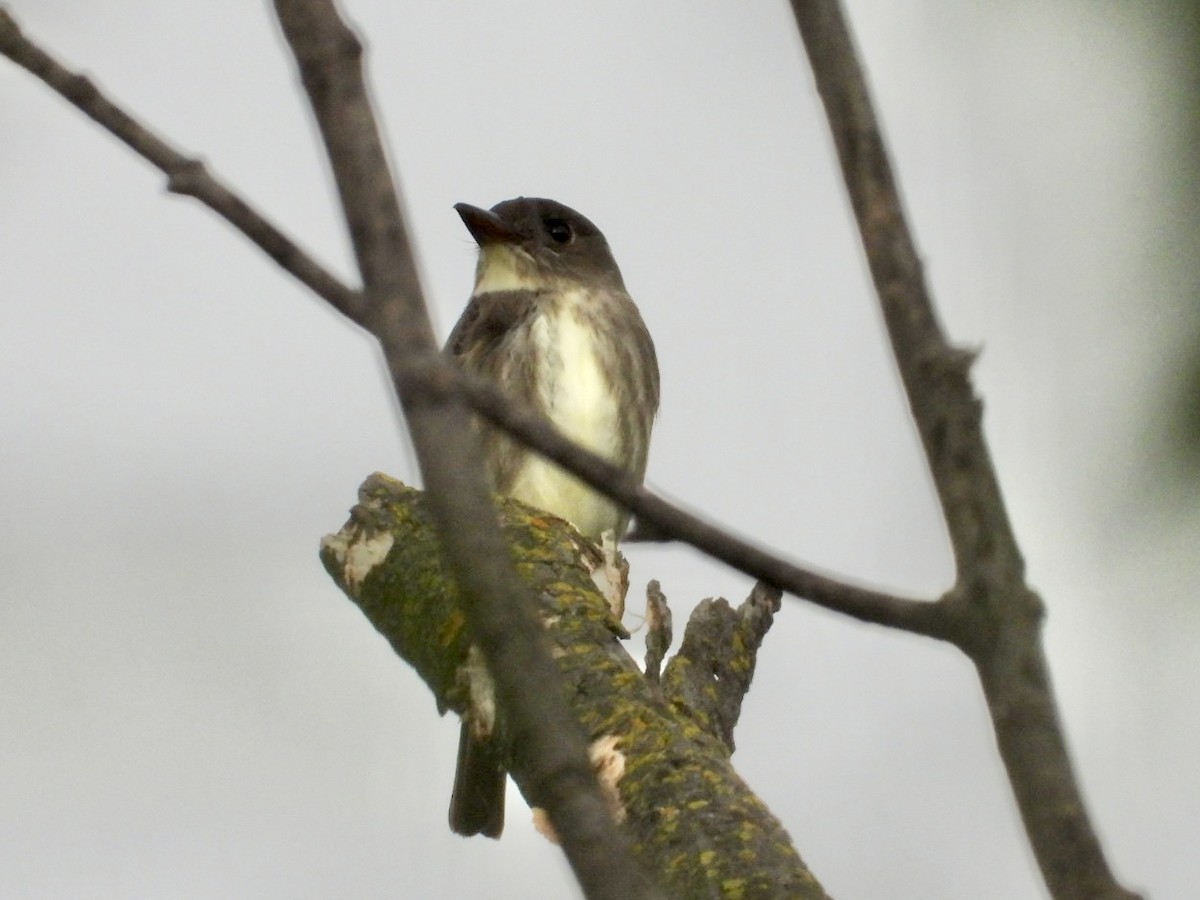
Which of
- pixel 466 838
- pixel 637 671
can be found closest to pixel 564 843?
pixel 637 671

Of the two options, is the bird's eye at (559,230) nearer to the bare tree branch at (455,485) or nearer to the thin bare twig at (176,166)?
the thin bare twig at (176,166)

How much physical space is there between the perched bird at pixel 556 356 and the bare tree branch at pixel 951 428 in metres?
3.62

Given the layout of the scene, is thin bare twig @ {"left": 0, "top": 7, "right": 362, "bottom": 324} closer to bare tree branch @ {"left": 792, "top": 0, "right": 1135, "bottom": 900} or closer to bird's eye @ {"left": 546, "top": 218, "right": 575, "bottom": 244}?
bare tree branch @ {"left": 792, "top": 0, "right": 1135, "bottom": 900}

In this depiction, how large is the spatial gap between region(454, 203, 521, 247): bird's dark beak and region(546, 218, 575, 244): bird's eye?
0.20 m

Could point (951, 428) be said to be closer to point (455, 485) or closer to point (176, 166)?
point (455, 485)

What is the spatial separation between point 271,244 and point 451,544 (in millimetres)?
Answer: 428

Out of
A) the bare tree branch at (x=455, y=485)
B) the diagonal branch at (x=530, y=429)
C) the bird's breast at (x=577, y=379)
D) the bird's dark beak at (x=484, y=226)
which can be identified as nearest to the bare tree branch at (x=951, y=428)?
the diagonal branch at (x=530, y=429)

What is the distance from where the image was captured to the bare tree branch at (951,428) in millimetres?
1121

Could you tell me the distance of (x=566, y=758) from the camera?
1.03 meters

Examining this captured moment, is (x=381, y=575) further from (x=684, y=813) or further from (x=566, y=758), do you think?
(x=566, y=758)

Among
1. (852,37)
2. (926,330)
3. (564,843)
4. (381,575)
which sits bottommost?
(564,843)

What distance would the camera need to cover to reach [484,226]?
5840 mm

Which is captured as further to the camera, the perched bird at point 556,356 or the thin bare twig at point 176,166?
the perched bird at point 556,356

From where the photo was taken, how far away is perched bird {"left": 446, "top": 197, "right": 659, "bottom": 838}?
17.0 feet
